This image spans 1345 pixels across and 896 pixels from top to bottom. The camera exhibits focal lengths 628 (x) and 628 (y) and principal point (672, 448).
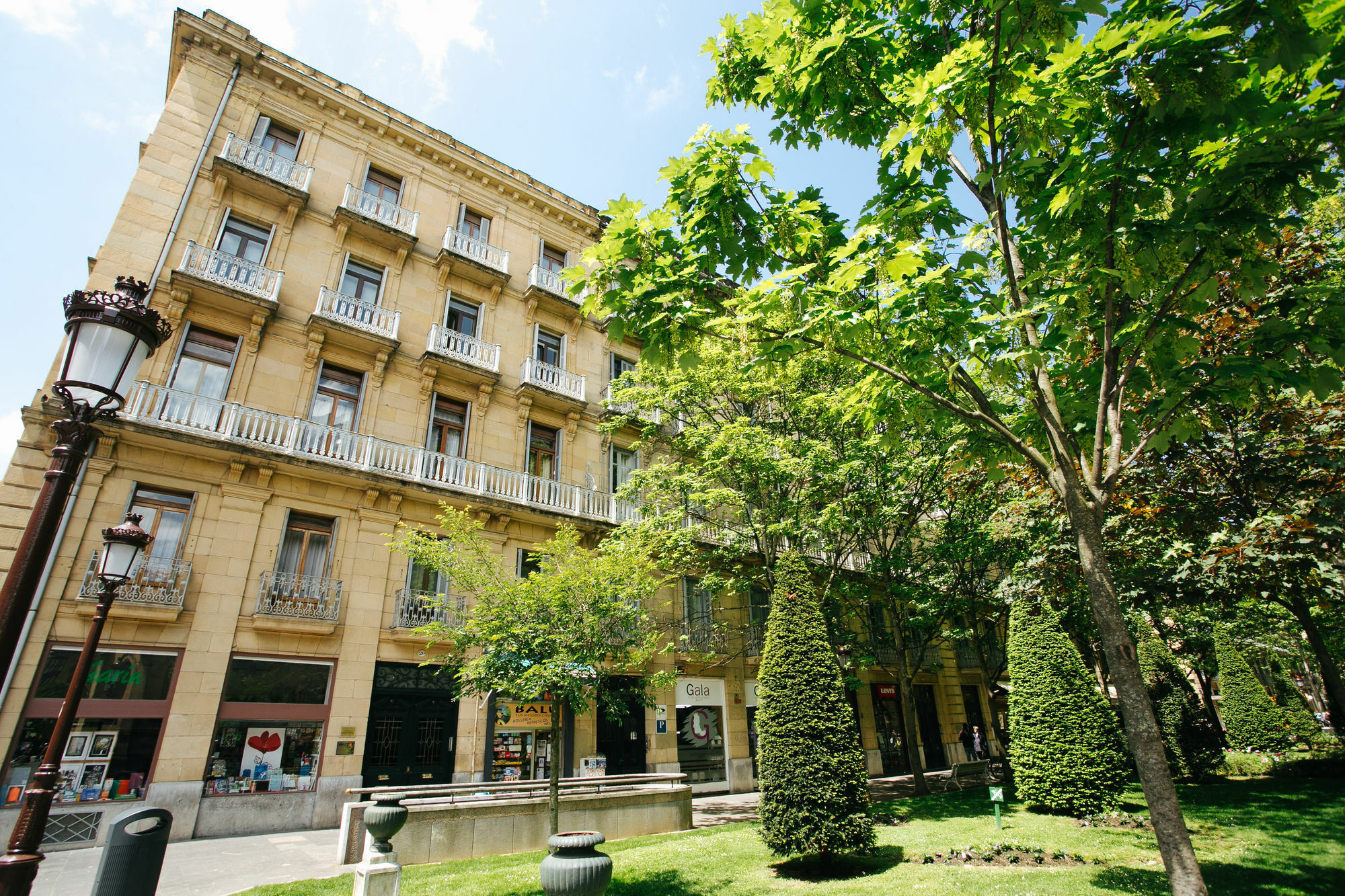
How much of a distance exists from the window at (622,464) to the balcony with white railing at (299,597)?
8850mm

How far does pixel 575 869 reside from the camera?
5.45 meters

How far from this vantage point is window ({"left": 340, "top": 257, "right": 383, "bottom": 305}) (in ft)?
57.4

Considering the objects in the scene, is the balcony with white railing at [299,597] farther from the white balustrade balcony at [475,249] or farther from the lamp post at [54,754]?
the white balustrade balcony at [475,249]

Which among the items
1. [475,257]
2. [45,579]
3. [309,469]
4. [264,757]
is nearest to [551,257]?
[475,257]

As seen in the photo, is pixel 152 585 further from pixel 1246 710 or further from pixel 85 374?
pixel 1246 710

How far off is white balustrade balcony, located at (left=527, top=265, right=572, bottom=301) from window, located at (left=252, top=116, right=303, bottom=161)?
7.13 meters

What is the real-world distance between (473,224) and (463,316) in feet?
12.1

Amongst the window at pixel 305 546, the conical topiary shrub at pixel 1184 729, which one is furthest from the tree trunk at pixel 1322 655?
the window at pixel 305 546

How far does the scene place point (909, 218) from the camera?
5836 mm

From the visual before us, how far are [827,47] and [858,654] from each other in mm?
16827

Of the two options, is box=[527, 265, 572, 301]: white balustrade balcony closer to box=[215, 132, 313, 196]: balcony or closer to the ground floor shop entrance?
box=[215, 132, 313, 196]: balcony

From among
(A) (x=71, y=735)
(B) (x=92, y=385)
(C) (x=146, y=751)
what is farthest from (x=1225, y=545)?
(A) (x=71, y=735)

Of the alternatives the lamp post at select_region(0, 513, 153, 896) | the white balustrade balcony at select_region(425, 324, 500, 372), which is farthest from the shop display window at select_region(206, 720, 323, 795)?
the white balustrade balcony at select_region(425, 324, 500, 372)

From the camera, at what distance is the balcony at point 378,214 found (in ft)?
57.3
